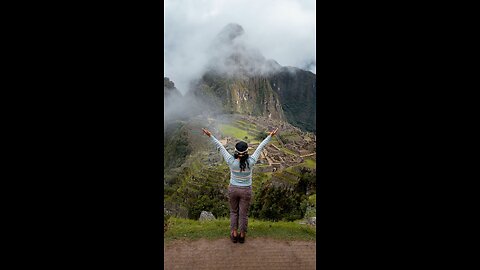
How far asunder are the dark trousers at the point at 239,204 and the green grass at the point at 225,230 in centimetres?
39

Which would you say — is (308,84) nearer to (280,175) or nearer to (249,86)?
(249,86)

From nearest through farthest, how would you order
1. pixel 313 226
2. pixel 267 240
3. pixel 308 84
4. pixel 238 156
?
1. pixel 238 156
2. pixel 267 240
3. pixel 313 226
4. pixel 308 84

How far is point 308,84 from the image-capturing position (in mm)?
6512

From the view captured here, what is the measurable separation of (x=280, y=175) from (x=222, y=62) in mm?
2168

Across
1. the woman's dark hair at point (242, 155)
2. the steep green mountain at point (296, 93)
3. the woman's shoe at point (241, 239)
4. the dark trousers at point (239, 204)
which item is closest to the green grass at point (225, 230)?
the woman's shoe at point (241, 239)

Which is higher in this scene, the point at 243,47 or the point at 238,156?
the point at 243,47

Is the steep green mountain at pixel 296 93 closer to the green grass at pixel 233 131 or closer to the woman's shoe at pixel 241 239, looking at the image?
the green grass at pixel 233 131

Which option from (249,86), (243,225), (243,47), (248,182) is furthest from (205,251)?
(243,47)

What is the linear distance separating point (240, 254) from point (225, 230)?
24.1 inches

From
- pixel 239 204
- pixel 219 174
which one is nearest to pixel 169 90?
pixel 219 174

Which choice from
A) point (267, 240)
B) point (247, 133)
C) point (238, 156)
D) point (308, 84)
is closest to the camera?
point (238, 156)

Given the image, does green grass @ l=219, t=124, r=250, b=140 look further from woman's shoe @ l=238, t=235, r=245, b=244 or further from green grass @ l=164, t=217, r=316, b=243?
woman's shoe @ l=238, t=235, r=245, b=244

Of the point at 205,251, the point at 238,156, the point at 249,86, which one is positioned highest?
the point at 249,86

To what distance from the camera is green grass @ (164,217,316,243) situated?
5176 millimetres
